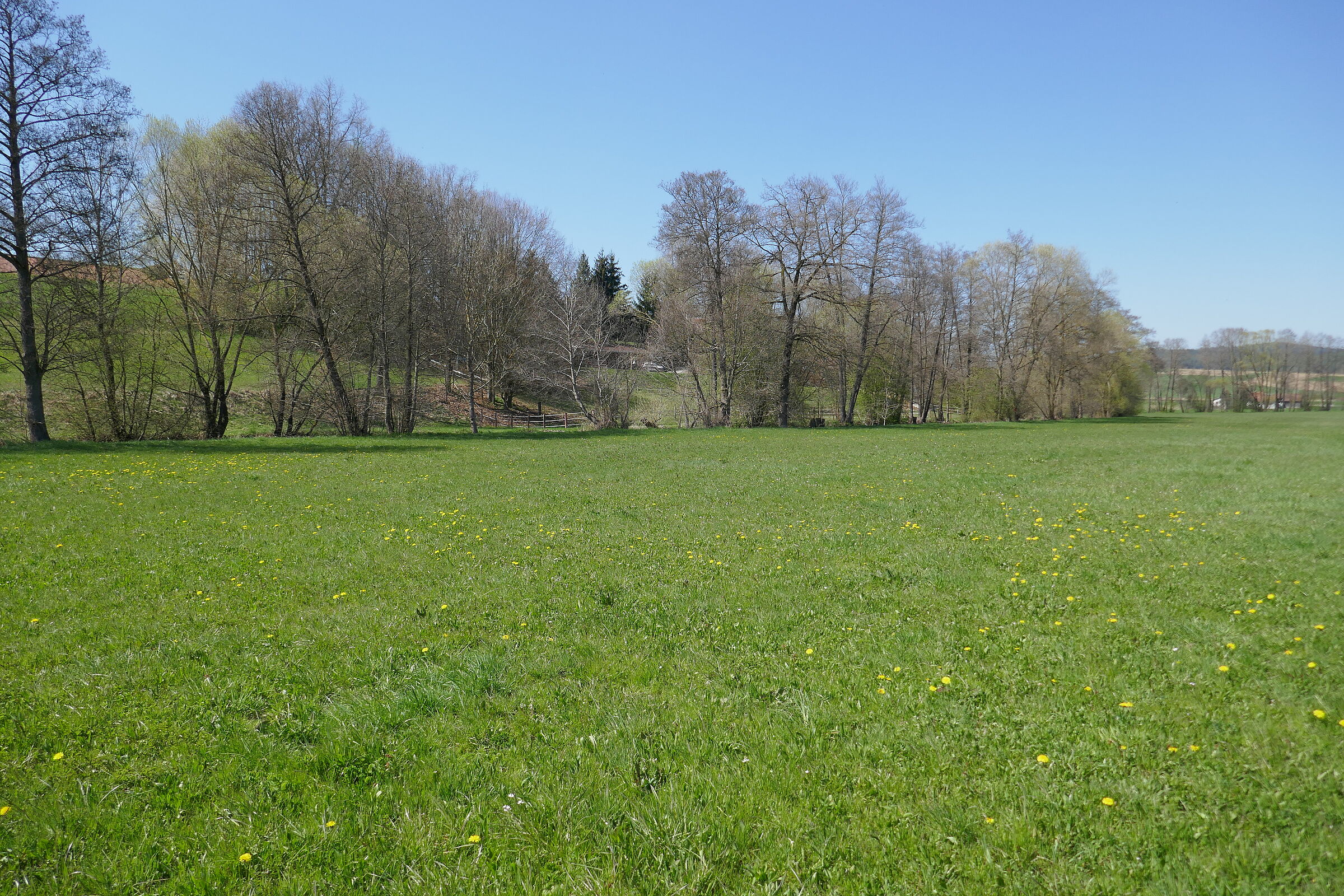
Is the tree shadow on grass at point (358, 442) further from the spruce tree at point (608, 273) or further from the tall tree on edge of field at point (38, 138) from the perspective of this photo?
the spruce tree at point (608, 273)

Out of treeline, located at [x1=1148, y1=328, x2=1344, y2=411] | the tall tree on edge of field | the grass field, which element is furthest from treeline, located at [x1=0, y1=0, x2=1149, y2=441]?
treeline, located at [x1=1148, y1=328, x2=1344, y2=411]

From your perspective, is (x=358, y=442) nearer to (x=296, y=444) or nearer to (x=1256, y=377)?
(x=296, y=444)

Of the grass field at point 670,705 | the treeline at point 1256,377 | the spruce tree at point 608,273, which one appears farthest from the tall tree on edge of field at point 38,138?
the treeline at point 1256,377

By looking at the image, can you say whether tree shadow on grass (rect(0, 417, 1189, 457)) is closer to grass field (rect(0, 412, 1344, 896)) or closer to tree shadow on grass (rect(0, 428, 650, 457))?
tree shadow on grass (rect(0, 428, 650, 457))

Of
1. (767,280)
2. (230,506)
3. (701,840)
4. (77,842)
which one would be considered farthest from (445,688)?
(767,280)

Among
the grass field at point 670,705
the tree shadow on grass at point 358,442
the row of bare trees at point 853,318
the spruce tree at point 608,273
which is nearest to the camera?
the grass field at point 670,705

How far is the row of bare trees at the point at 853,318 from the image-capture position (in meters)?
41.0

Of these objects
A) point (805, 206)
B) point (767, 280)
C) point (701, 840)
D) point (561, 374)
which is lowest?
point (701, 840)

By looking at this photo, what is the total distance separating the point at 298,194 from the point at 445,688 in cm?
3232

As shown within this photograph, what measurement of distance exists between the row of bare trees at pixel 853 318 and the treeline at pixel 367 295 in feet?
0.70

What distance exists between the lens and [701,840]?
11.6 ft

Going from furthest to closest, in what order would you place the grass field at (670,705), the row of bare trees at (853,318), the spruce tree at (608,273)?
the spruce tree at (608,273), the row of bare trees at (853,318), the grass field at (670,705)

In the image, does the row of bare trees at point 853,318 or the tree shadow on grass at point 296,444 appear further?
the row of bare trees at point 853,318

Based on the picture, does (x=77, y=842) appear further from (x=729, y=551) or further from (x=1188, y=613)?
(x=1188, y=613)
